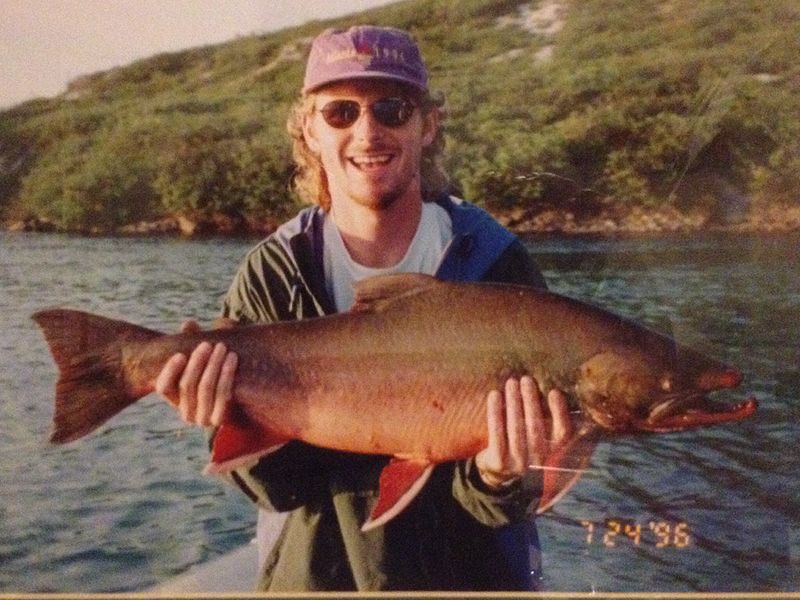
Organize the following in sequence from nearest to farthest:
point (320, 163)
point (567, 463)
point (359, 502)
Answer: point (567, 463) < point (359, 502) < point (320, 163)

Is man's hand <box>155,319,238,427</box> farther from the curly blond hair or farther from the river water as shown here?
the curly blond hair

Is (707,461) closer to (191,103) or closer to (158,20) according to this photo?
(191,103)

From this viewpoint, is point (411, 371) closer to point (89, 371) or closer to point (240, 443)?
point (240, 443)

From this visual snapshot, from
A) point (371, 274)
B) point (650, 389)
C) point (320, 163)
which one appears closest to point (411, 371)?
point (371, 274)

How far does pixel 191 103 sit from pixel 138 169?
0.24 metres

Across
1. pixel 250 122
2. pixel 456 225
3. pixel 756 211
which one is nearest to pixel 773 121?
pixel 756 211

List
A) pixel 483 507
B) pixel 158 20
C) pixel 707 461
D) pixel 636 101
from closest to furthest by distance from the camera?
pixel 483 507
pixel 158 20
pixel 636 101
pixel 707 461

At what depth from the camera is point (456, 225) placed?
224 cm

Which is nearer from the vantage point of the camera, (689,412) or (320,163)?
(689,412)

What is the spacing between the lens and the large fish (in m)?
2.00

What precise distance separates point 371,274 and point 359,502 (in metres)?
0.57

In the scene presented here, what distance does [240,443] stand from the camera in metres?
2.08

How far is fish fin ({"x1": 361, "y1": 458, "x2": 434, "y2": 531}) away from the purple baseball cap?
3.04 feet
